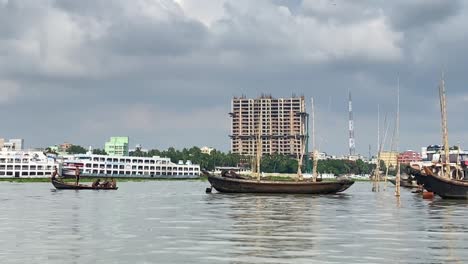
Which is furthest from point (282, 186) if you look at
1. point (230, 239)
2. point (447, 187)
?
point (230, 239)

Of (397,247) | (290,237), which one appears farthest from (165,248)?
(397,247)

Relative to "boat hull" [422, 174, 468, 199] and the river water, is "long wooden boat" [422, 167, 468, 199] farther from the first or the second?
the river water

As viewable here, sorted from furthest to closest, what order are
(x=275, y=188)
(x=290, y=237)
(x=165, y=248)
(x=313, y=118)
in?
1. (x=313, y=118)
2. (x=275, y=188)
3. (x=290, y=237)
4. (x=165, y=248)

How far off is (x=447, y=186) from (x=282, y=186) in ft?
90.9

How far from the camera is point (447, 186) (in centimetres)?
8138

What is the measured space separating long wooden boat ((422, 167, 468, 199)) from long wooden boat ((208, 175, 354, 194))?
18244 mm

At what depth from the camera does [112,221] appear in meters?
43.2

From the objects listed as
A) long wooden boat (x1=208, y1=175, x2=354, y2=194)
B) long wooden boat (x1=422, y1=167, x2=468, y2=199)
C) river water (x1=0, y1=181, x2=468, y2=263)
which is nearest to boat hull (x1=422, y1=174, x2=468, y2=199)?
long wooden boat (x1=422, y1=167, x2=468, y2=199)

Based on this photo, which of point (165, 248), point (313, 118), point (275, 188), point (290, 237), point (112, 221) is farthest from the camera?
point (313, 118)

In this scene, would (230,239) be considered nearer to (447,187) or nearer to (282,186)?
(447,187)

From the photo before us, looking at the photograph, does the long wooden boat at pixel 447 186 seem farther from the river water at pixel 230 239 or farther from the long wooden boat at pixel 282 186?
the river water at pixel 230 239

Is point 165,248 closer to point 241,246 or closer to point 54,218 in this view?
point 241,246

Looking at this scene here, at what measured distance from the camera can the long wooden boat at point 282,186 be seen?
9812 centimetres

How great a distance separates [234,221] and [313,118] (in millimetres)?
63862
